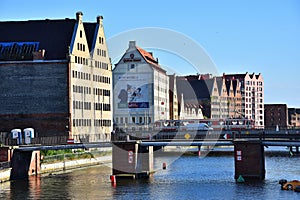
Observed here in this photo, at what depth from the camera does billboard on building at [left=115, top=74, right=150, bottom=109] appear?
169m

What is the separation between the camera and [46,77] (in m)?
116

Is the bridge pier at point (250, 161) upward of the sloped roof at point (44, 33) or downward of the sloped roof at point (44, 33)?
downward

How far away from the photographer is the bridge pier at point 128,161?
3369 inches

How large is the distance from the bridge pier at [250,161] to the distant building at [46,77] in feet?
131

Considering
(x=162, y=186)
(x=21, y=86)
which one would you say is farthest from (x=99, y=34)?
(x=162, y=186)

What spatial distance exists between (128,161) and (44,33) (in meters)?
44.1

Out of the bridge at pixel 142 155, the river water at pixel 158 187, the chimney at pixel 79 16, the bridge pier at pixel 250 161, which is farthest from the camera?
the chimney at pixel 79 16

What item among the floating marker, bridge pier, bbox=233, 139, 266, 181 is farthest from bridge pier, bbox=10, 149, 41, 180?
the floating marker

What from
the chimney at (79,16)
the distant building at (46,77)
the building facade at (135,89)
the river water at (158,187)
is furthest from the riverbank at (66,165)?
the building facade at (135,89)

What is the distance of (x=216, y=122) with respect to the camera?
147875mm

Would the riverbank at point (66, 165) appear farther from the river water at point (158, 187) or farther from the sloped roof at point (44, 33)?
the sloped roof at point (44, 33)

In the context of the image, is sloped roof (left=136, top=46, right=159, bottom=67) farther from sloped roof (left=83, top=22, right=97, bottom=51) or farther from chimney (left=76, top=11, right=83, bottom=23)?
chimney (left=76, top=11, right=83, bottom=23)

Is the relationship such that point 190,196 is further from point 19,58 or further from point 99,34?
point 99,34

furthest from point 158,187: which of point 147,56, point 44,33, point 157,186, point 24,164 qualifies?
point 147,56
